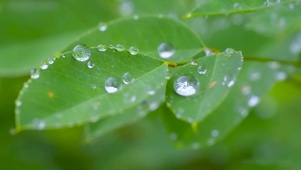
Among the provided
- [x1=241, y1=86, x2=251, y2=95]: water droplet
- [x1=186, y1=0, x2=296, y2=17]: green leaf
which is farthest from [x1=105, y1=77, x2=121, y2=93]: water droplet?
[x1=241, y1=86, x2=251, y2=95]: water droplet

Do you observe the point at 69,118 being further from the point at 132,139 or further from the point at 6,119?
A: the point at 132,139

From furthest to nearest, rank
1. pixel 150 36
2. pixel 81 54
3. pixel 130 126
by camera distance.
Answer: pixel 130 126
pixel 150 36
pixel 81 54

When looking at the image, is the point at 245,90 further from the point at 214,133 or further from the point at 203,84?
the point at 203,84

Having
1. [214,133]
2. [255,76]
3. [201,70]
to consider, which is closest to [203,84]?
[201,70]

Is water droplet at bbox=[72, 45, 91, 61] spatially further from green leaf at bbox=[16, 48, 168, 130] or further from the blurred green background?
the blurred green background

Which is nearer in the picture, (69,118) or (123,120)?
(69,118)

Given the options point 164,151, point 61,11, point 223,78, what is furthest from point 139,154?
point 223,78
